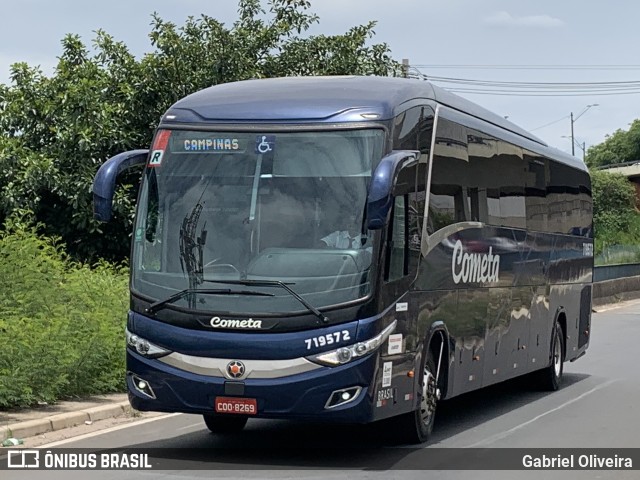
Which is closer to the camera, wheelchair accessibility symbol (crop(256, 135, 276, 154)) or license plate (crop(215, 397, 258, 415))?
license plate (crop(215, 397, 258, 415))

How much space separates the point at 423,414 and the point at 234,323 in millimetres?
2488

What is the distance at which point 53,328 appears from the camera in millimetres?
13742

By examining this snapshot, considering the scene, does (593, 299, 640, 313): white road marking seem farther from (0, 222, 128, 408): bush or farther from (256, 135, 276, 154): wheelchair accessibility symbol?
(256, 135, 276, 154): wheelchair accessibility symbol

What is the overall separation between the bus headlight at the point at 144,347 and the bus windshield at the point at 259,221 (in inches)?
15.2

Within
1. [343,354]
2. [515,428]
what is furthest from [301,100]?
[515,428]

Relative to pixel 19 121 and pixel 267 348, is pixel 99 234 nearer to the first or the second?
pixel 19 121

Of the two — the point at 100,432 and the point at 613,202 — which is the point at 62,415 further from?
the point at 613,202

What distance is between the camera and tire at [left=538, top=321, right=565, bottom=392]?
56.2 ft

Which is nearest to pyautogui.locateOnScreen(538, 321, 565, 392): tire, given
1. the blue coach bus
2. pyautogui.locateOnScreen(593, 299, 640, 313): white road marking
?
the blue coach bus

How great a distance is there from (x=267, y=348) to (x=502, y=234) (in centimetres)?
538

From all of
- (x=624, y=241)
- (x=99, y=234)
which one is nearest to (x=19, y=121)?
(x=99, y=234)

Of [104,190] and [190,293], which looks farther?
[104,190]

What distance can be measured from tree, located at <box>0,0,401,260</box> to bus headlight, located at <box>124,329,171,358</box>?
12652 mm

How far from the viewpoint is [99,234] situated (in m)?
24.0
